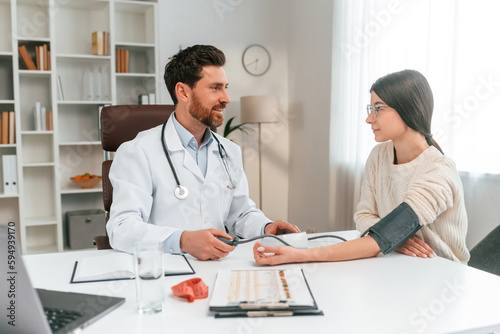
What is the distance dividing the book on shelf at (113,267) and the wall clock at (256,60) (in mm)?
3365

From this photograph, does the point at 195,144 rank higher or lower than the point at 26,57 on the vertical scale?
lower

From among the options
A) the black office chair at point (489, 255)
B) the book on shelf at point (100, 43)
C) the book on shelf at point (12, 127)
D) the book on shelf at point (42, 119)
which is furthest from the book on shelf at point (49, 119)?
the black office chair at point (489, 255)

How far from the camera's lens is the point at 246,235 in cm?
178

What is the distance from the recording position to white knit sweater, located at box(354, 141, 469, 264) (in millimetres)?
1369

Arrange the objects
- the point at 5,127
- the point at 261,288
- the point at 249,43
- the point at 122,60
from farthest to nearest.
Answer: the point at 249,43 < the point at 122,60 < the point at 5,127 < the point at 261,288

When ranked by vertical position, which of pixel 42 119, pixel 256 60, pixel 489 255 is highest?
pixel 256 60

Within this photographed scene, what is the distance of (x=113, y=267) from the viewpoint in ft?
3.90

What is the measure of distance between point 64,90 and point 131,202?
9.16 feet

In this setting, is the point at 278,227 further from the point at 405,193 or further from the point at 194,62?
the point at 194,62

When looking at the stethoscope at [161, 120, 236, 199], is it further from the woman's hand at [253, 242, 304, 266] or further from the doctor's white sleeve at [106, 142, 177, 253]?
the woman's hand at [253, 242, 304, 266]

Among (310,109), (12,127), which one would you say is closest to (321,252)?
(310,109)

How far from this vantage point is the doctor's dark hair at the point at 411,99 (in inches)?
60.4

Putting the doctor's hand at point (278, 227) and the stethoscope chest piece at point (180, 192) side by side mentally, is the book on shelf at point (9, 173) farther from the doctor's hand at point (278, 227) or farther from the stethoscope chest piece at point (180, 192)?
the doctor's hand at point (278, 227)

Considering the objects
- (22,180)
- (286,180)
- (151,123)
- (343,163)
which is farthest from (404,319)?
(286,180)
